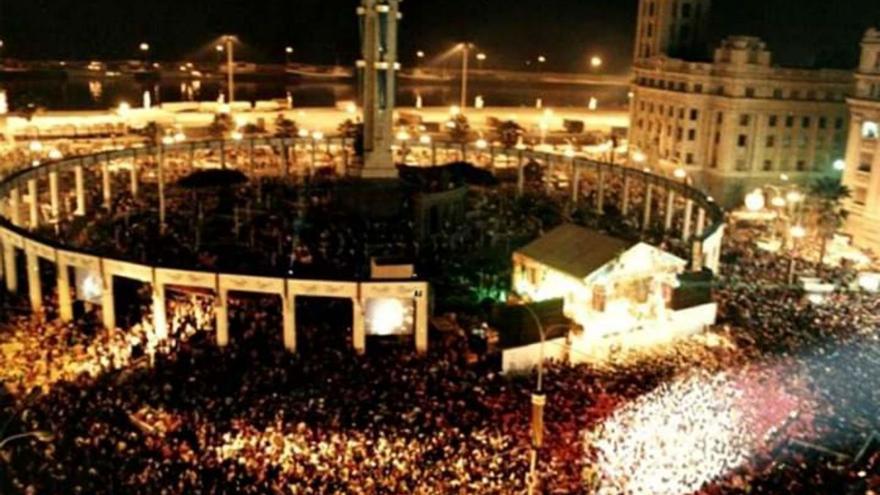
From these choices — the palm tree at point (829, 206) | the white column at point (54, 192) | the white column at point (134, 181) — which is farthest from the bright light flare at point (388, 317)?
the white column at point (134, 181)

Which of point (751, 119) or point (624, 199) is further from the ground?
point (751, 119)

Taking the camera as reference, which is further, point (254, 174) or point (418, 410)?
point (254, 174)

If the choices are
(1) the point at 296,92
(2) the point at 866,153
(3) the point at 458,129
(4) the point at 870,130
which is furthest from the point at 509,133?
(1) the point at 296,92

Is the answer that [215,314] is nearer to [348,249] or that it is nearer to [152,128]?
[348,249]

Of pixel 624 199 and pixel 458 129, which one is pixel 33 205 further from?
pixel 458 129

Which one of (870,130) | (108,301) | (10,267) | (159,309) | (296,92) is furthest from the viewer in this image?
(296,92)

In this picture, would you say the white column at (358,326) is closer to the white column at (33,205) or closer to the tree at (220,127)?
the white column at (33,205)

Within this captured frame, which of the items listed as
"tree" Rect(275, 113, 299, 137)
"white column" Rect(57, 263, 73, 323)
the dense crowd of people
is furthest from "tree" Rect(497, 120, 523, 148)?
"white column" Rect(57, 263, 73, 323)
